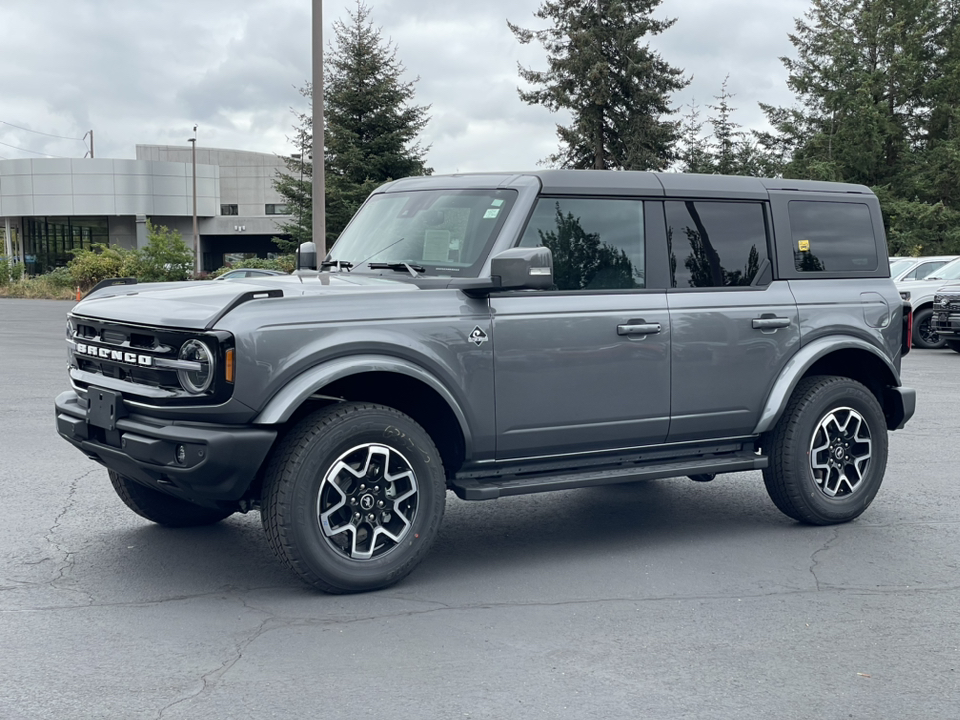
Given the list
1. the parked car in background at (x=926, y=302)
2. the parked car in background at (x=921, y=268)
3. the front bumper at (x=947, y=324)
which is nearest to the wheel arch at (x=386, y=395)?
the front bumper at (x=947, y=324)

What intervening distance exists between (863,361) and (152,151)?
283 ft

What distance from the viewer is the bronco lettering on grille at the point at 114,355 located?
16.3ft

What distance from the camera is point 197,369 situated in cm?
473

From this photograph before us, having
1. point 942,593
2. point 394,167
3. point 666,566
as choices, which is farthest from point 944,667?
point 394,167

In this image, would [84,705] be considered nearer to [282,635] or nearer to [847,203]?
[282,635]

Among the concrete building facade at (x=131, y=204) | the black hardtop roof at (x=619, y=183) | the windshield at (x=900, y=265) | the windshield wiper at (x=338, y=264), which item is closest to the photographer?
the black hardtop roof at (x=619, y=183)

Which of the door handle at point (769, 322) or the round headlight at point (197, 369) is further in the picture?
the door handle at point (769, 322)

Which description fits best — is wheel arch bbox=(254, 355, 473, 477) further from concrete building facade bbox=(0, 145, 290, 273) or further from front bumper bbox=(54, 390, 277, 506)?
concrete building facade bbox=(0, 145, 290, 273)

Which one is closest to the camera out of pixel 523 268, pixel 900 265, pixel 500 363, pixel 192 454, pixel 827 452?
pixel 192 454

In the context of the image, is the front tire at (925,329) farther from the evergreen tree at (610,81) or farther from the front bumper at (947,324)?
→ the evergreen tree at (610,81)

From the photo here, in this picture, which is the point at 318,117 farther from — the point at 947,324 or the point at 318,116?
the point at 947,324

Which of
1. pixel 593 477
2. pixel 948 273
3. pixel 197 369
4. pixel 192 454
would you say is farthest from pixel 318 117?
pixel 948 273

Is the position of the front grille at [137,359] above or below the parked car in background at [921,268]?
below

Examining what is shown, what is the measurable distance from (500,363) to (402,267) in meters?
0.86
